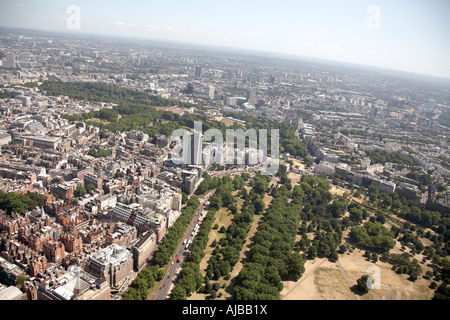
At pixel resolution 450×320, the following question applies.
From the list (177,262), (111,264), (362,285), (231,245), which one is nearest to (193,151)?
(231,245)

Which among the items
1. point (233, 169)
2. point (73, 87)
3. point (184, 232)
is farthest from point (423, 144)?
point (73, 87)

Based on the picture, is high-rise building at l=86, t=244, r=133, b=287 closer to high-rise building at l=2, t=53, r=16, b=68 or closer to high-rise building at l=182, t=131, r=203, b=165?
high-rise building at l=182, t=131, r=203, b=165

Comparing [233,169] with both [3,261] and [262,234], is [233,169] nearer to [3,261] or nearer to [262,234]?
[262,234]

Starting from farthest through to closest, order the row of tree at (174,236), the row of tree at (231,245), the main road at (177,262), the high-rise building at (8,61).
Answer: the high-rise building at (8,61) → the row of tree at (174,236) → the row of tree at (231,245) → the main road at (177,262)

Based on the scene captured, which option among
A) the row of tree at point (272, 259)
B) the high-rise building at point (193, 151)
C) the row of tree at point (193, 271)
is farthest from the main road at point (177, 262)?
the high-rise building at point (193, 151)

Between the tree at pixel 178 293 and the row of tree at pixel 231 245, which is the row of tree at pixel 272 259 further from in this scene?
the tree at pixel 178 293

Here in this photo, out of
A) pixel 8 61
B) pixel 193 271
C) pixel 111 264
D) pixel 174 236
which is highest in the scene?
pixel 8 61

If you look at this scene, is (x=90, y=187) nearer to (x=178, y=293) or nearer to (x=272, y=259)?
(x=178, y=293)

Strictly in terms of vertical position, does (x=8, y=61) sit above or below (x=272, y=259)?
above

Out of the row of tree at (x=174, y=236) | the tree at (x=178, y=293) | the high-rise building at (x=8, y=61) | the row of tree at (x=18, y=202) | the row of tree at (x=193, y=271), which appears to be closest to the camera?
the tree at (x=178, y=293)

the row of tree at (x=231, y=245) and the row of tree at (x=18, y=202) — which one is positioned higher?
the row of tree at (x=18, y=202)
